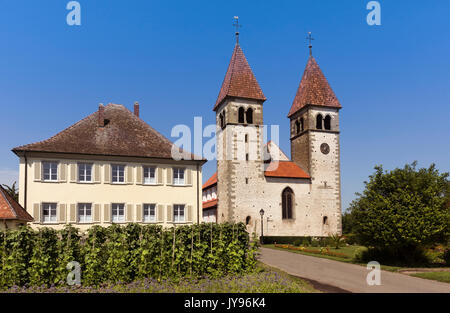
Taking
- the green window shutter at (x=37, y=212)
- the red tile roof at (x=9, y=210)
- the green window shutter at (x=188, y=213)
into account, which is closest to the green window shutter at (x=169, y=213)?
the green window shutter at (x=188, y=213)

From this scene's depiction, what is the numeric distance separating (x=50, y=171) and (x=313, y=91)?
31.6 metres

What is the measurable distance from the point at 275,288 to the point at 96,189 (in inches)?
706

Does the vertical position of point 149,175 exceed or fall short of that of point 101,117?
it falls short

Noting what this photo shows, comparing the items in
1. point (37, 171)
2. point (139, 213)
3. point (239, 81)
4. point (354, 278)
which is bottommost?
point (354, 278)

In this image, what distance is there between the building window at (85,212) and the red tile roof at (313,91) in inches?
1120

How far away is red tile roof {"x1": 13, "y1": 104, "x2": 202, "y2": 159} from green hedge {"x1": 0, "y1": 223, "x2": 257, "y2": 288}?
13711mm

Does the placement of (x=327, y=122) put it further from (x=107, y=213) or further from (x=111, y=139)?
(x=107, y=213)

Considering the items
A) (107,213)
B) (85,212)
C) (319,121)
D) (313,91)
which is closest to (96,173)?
(85,212)

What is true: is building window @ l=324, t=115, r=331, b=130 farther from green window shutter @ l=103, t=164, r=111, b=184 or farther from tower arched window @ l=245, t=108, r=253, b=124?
green window shutter @ l=103, t=164, r=111, b=184

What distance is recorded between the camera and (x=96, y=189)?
25.6 m

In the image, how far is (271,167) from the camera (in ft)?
139

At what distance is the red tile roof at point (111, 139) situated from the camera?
83.3 ft
